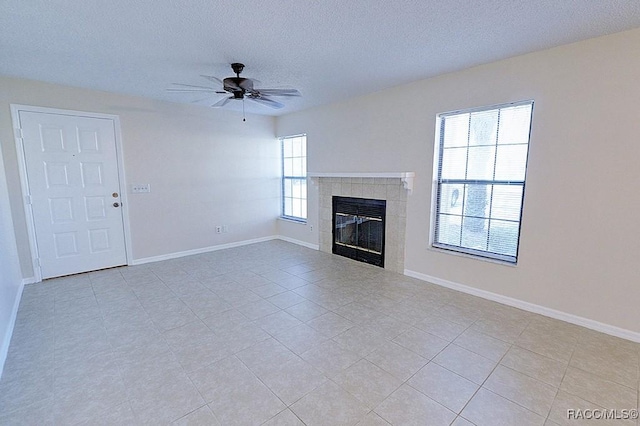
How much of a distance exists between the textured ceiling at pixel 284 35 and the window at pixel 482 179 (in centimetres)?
61

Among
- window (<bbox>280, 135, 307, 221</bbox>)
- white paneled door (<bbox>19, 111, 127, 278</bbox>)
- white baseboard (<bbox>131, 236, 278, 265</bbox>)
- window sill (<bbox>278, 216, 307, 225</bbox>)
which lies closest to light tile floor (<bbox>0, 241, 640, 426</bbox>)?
white paneled door (<bbox>19, 111, 127, 278</bbox>)

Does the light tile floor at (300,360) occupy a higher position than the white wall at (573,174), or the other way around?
the white wall at (573,174)

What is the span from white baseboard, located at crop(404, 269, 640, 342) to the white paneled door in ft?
14.5

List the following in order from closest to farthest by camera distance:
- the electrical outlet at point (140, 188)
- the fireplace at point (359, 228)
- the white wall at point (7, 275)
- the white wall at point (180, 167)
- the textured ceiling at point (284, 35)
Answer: the textured ceiling at point (284, 35) < the white wall at point (7, 275) < the white wall at point (180, 167) < the fireplace at point (359, 228) < the electrical outlet at point (140, 188)

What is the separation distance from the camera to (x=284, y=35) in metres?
2.36

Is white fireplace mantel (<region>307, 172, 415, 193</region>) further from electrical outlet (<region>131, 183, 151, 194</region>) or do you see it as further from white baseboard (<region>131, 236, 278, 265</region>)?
electrical outlet (<region>131, 183, 151, 194</region>)

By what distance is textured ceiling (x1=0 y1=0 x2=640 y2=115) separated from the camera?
196cm

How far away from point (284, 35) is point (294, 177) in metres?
3.46

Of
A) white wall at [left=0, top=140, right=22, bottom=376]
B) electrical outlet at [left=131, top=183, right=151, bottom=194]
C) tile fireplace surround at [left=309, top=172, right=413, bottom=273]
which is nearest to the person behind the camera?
white wall at [left=0, top=140, right=22, bottom=376]

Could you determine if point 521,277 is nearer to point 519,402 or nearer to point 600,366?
point 600,366

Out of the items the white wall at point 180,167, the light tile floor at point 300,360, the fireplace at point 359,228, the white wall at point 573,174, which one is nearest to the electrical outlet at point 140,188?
the white wall at point 180,167

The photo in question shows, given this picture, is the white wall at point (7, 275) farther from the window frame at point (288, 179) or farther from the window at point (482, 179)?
the window at point (482, 179)

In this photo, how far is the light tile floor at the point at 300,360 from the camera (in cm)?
169

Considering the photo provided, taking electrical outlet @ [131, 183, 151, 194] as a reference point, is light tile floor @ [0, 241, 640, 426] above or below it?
below
